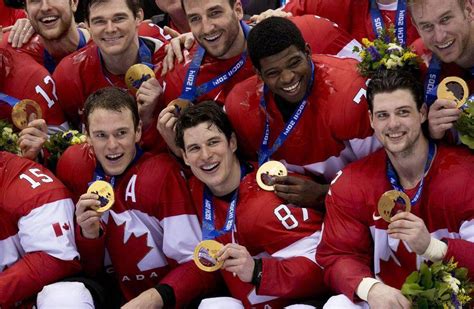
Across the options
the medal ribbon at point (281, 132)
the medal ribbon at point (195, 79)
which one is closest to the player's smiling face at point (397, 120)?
the medal ribbon at point (281, 132)

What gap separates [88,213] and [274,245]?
969 millimetres

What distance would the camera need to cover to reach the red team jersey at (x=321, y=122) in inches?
174

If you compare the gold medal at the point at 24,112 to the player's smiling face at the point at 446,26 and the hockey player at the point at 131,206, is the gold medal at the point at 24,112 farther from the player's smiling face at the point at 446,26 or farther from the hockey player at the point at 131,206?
the player's smiling face at the point at 446,26

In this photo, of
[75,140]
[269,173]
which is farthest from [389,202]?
[75,140]

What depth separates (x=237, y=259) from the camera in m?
4.16

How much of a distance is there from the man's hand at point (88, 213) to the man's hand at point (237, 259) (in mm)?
708

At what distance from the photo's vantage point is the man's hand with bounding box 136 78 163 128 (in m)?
4.94

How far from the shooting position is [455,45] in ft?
13.6

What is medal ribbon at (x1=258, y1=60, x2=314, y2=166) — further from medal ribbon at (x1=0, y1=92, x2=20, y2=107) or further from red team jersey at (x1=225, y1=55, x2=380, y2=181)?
medal ribbon at (x1=0, y1=92, x2=20, y2=107)

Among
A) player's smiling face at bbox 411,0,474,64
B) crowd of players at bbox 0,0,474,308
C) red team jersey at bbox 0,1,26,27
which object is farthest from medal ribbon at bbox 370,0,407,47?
red team jersey at bbox 0,1,26,27

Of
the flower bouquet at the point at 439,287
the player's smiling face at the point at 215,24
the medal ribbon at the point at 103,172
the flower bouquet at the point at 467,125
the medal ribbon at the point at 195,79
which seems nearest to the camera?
the flower bouquet at the point at 439,287

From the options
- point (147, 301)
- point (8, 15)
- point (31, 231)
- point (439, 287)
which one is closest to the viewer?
point (439, 287)

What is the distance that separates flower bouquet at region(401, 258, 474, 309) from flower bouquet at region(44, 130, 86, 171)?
226 centimetres

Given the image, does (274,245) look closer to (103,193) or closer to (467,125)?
(103,193)
